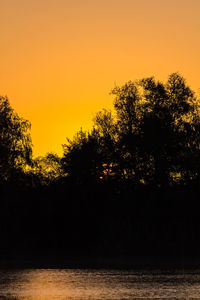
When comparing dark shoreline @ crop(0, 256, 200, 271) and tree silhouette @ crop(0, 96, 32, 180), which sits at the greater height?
tree silhouette @ crop(0, 96, 32, 180)

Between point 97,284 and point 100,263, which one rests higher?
point 100,263

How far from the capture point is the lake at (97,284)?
19.2m

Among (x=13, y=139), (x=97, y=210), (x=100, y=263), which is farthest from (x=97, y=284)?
(x=13, y=139)

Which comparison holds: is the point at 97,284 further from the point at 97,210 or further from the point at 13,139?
the point at 13,139

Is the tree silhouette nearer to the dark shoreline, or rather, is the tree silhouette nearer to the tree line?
the tree line

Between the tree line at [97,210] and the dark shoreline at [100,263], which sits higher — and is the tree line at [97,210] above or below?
above

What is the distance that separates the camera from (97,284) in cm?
2291

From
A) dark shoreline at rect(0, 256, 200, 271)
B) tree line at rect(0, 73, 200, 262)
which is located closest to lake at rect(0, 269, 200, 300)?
dark shoreline at rect(0, 256, 200, 271)

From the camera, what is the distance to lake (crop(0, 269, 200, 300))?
19.2 metres

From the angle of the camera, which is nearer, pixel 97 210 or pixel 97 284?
pixel 97 284

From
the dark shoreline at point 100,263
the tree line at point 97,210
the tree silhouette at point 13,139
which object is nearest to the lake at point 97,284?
the dark shoreline at point 100,263

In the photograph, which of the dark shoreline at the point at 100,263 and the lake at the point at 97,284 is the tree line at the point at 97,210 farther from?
the lake at the point at 97,284

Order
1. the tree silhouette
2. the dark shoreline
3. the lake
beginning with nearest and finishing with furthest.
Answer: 1. the lake
2. the dark shoreline
3. the tree silhouette

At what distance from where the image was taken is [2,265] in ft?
113
